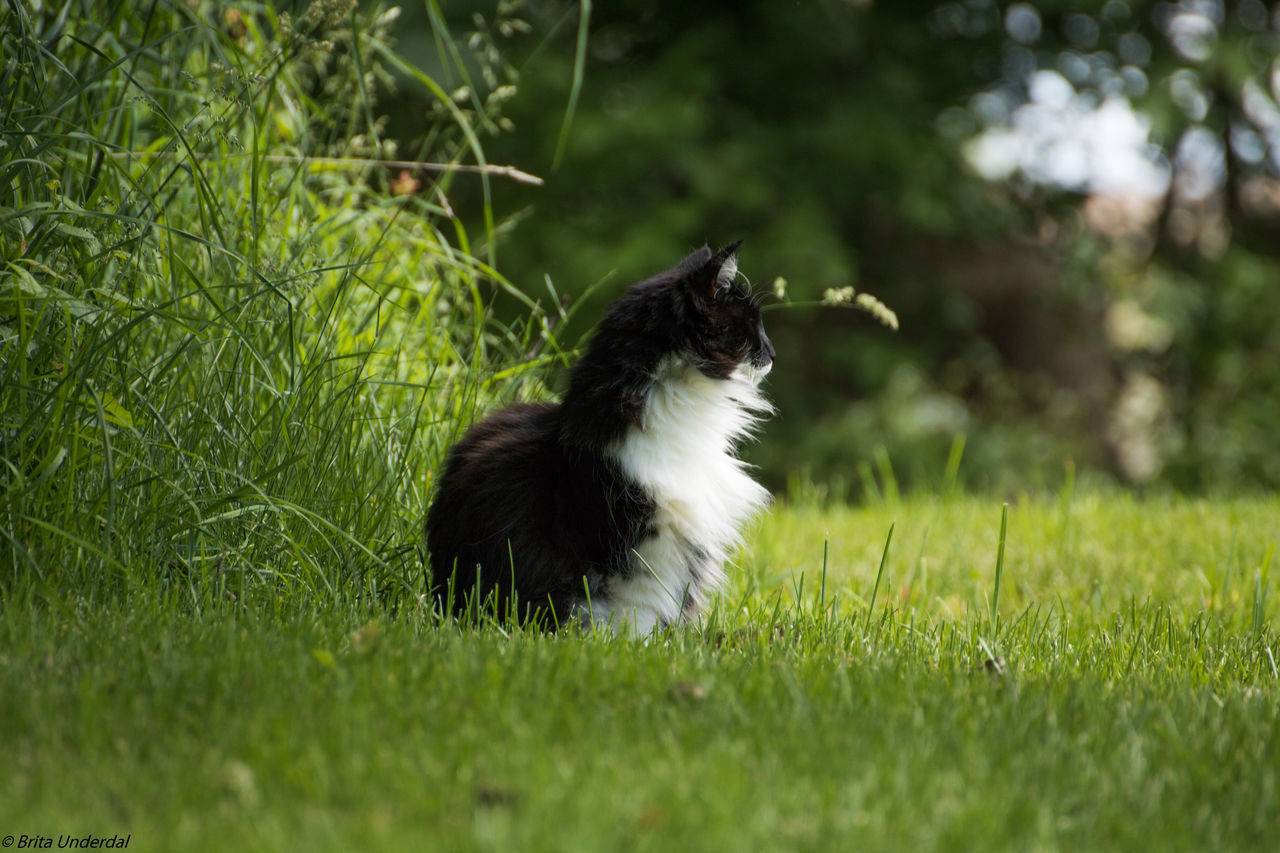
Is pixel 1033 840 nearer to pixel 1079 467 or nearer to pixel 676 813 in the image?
pixel 676 813

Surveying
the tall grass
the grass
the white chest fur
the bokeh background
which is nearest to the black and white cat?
the white chest fur

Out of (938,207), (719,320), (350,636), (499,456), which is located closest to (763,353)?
(719,320)

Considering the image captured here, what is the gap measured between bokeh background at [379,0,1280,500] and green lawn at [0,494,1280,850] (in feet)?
16.4

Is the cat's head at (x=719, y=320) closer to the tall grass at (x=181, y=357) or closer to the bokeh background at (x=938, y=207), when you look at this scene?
the tall grass at (x=181, y=357)

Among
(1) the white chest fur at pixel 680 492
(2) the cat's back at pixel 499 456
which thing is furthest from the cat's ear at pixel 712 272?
(2) the cat's back at pixel 499 456

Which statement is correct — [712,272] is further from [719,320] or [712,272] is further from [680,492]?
[680,492]

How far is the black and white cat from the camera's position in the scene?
2.83m

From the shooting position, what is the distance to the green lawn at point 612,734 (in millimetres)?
1666

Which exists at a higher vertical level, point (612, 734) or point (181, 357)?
point (181, 357)

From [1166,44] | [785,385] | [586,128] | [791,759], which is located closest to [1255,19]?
[1166,44]

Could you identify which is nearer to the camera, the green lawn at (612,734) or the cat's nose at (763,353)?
the green lawn at (612,734)

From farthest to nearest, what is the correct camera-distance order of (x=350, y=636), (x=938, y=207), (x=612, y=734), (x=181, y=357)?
(x=938, y=207), (x=181, y=357), (x=350, y=636), (x=612, y=734)

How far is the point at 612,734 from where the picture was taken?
1.99 meters

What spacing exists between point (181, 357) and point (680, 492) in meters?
1.41
